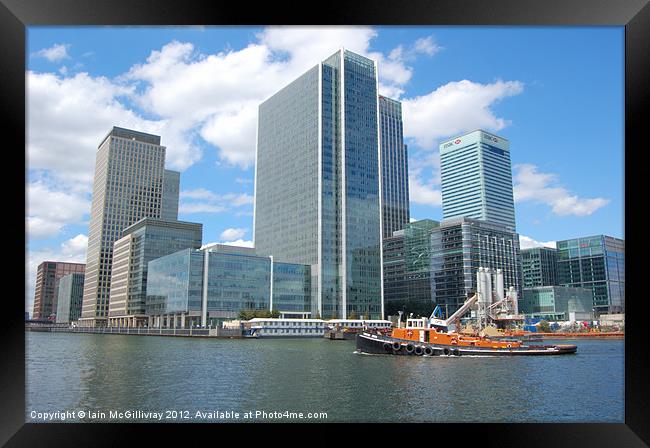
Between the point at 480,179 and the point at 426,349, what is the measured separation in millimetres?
79803

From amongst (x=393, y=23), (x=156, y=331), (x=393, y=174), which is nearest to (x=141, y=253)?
(x=156, y=331)

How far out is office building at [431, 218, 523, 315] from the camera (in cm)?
7481

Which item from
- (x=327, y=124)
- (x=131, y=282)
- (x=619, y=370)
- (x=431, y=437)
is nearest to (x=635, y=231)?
(x=431, y=437)

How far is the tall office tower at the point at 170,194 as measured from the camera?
321 feet

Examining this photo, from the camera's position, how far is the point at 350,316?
69.4 m

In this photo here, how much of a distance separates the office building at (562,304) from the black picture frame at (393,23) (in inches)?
2631

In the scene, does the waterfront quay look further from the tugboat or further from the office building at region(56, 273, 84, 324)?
the tugboat

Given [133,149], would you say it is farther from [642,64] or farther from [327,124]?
[642,64]

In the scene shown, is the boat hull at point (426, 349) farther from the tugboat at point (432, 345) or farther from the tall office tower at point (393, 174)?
the tall office tower at point (393, 174)

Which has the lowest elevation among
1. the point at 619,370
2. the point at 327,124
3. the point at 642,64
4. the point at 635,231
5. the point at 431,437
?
the point at 619,370

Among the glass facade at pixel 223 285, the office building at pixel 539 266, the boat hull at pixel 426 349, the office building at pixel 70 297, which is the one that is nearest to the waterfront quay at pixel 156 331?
the glass facade at pixel 223 285

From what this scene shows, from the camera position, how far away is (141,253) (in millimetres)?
74125

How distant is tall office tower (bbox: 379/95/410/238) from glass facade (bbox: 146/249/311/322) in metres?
35.5

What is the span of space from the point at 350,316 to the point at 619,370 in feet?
155
